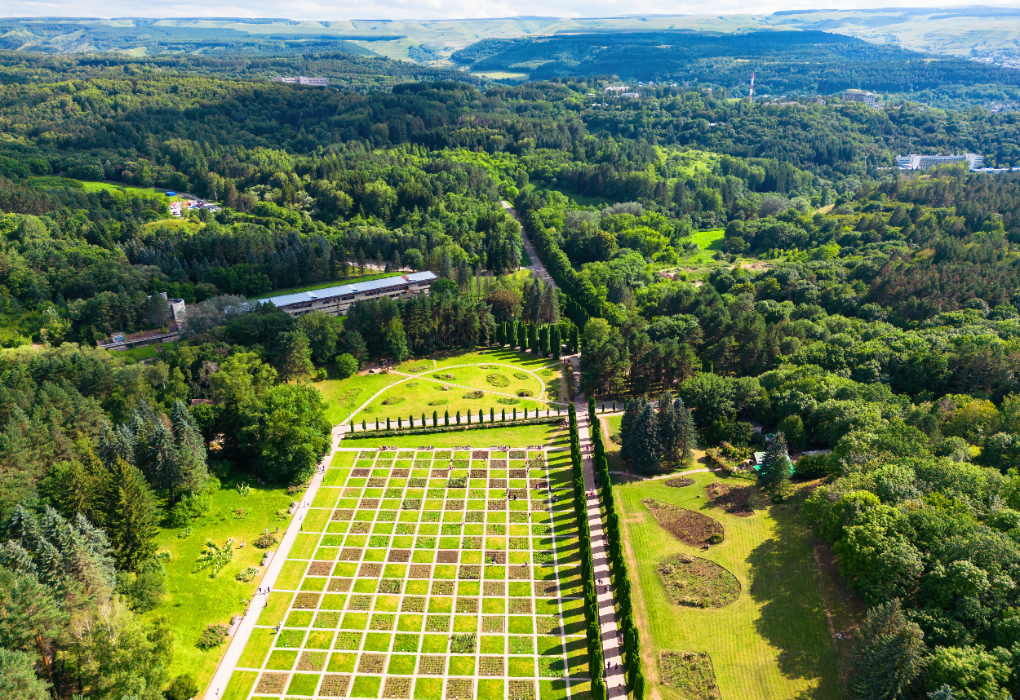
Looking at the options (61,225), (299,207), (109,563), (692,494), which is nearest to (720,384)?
(692,494)

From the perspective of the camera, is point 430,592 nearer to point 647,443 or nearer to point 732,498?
point 647,443

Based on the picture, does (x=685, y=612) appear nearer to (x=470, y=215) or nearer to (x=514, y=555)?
(x=514, y=555)

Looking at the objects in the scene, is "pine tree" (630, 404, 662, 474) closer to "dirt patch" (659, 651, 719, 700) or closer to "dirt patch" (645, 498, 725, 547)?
"dirt patch" (645, 498, 725, 547)

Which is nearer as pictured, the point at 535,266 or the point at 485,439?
the point at 485,439

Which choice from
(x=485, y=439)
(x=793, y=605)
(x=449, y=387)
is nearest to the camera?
(x=793, y=605)

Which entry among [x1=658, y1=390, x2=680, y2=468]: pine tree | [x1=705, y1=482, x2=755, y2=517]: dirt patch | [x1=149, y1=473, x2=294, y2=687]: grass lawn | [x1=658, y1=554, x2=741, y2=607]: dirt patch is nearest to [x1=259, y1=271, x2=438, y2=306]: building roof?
[x1=149, y1=473, x2=294, y2=687]: grass lawn

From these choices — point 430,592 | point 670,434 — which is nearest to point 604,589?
point 430,592

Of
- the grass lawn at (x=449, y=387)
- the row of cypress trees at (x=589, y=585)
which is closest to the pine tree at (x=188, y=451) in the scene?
the grass lawn at (x=449, y=387)
